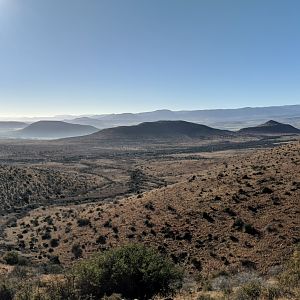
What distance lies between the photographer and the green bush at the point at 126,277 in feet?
48.5

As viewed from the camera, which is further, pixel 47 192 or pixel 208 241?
pixel 47 192

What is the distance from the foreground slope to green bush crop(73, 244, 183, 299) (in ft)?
21.1

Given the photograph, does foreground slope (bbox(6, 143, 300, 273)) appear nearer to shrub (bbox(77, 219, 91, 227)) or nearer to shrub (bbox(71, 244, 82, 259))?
shrub (bbox(77, 219, 91, 227))

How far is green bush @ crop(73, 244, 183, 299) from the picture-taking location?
14.8 m

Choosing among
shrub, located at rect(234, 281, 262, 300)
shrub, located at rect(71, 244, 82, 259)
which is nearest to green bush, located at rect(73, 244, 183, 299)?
shrub, located at rect(234, 281, 262, 300)

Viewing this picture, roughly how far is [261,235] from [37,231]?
61.6 feet

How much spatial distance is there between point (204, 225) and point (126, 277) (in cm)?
1387

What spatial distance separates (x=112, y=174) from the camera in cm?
8744

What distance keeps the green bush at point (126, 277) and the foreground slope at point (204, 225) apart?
6.43 meters

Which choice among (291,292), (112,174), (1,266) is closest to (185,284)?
(291,292)

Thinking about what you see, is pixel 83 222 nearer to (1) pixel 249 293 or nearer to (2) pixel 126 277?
(2) pixel 126 277

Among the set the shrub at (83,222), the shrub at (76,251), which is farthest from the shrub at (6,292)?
the shrub at (83,222)

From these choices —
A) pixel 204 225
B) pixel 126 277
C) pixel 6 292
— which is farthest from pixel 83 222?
pixel 6 292

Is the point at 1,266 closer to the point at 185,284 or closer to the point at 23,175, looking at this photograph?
the point at 185,284
